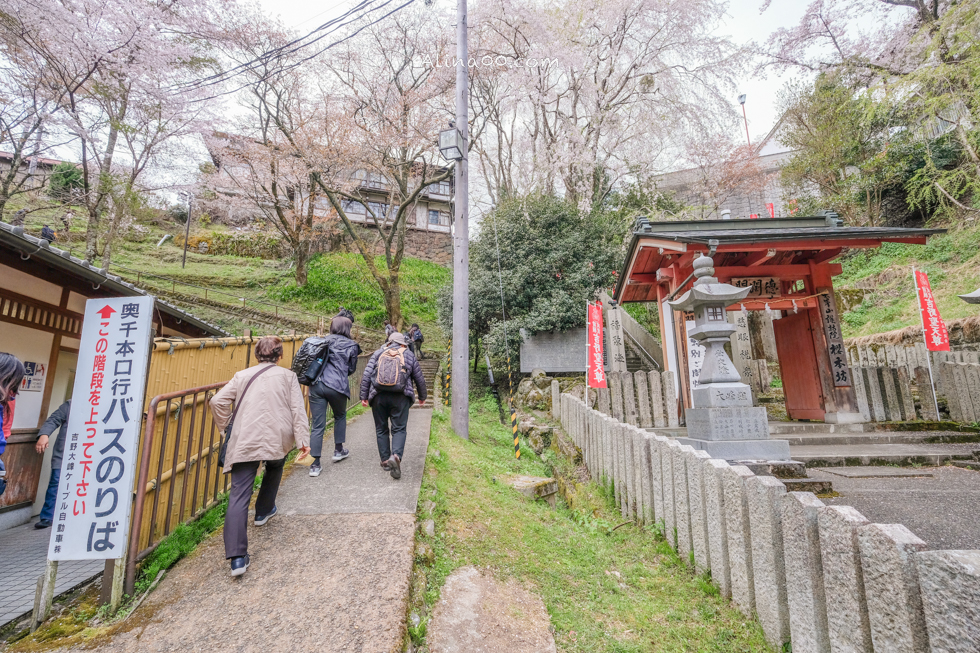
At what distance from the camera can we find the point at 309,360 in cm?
468

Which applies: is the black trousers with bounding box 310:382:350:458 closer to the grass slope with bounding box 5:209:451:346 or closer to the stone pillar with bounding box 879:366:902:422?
the stone pillar with bounding box 879:366:902:422

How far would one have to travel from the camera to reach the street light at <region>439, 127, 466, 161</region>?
766 cm

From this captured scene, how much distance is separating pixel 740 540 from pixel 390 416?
3.39 meters

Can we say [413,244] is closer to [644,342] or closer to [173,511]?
[644,342]

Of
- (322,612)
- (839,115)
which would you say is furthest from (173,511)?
(839,115)

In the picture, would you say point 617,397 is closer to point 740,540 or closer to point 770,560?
point 740,540

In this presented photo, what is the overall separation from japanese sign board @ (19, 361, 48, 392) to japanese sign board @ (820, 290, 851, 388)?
12371 millimetres

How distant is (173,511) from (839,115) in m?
23.8

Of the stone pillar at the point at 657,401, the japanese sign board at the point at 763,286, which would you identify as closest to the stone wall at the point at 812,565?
the stone pillar at the point at 657,401

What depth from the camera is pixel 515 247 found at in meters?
15.1

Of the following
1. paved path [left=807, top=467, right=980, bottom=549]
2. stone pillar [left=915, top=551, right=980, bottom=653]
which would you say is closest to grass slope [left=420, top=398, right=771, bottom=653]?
stone pillar [left=915, top=551, right=980, bottom=653]

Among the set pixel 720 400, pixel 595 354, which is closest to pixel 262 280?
pixel 595 354

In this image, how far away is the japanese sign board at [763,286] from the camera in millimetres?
8312

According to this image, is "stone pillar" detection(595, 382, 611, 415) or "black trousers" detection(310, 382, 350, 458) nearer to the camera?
"black trousers" detection(310, 382, 350, 458)
